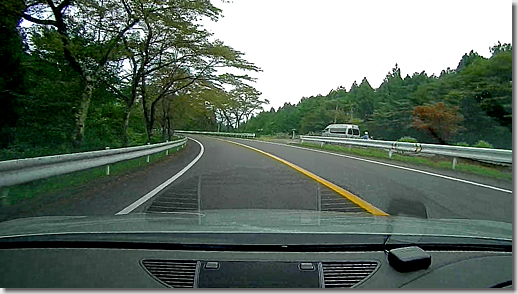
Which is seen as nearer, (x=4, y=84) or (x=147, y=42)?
(x=4, y=84)

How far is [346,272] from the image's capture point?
2646 millimetres

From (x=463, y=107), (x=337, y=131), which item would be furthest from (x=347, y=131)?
(x=463, y=107)

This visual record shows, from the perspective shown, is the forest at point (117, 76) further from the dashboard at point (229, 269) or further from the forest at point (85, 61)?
the dashboard at point (229, 269)

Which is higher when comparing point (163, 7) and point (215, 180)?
point (163, 7)

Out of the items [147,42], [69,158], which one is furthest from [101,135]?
[69,158]

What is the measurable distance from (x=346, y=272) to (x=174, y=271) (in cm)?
101

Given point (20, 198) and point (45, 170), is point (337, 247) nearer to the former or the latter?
point (45, 170)

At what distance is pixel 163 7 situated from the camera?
18062mm

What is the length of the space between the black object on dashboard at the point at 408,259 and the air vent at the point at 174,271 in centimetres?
119

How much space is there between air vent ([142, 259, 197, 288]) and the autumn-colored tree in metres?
20.1

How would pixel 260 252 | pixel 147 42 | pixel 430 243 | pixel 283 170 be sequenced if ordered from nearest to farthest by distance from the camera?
pixel 260 252
pixel 430 243
pixel 283 170
pixel 147 42

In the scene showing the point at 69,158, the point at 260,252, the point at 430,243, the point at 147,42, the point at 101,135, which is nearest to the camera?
the point at 260,252

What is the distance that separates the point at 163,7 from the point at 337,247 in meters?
17.0

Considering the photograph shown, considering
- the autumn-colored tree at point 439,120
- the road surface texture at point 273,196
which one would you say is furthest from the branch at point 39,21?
the autumn-colored tree at point 439,120
